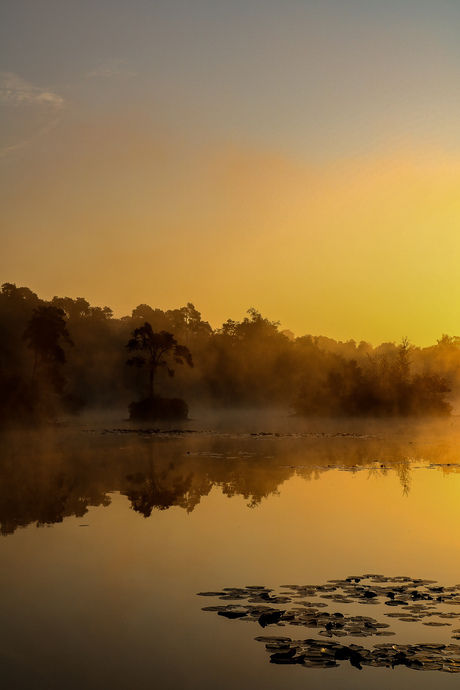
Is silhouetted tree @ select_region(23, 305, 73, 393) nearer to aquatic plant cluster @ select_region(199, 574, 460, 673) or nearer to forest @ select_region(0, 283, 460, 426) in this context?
forest @ select_region(0, 283, 460, 426)

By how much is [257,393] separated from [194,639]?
349 ft

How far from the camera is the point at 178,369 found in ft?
376

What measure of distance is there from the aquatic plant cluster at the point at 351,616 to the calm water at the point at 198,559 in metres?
0.08

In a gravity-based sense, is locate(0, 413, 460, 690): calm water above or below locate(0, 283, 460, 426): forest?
below

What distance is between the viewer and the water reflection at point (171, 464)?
20.8 m

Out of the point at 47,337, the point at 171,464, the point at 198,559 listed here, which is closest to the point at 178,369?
the point at 47,337

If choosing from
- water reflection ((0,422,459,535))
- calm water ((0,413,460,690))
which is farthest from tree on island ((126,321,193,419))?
calm water ((0,413,460,690))

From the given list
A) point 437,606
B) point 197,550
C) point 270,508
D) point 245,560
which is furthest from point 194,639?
point 270,508

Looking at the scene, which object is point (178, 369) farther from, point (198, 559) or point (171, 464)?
point (198, 559)

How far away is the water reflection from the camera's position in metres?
20.8

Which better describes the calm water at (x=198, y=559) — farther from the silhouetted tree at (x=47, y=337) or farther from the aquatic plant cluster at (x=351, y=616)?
the silhouetted tree at (x=47, y=337)

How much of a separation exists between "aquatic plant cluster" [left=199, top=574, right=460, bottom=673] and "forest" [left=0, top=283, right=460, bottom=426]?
143 feet

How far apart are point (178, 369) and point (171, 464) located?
8438 centimetres

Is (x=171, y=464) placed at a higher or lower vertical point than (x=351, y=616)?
higher
